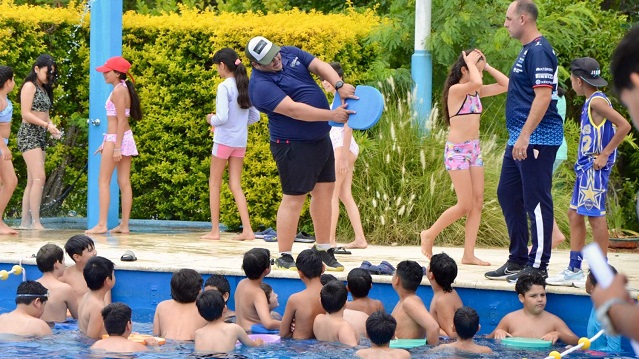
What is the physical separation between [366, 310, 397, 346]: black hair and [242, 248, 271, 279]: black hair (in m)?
1.42

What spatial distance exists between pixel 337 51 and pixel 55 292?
4934 mm

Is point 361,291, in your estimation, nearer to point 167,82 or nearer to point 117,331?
point 117,331

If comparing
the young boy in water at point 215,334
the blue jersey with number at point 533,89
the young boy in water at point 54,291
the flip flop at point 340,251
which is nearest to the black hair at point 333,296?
the young boy in water at point 215,334

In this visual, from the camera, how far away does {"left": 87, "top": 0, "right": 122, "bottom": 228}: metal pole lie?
11.1 meters

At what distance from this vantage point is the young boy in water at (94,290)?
7016 mm

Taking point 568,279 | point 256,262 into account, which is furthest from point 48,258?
point 568,279

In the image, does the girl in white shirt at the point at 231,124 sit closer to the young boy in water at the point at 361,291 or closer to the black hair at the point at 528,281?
the young boy in water at the point at 361,291

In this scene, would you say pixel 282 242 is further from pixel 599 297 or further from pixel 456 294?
pixel 599 297

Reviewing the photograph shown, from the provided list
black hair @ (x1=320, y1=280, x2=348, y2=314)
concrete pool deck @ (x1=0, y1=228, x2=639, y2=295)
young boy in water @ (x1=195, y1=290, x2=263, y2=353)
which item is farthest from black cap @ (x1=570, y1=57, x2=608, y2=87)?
young boy in water @ (x1=195, y1=290, x2=263, y2=353)

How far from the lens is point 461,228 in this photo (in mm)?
10570

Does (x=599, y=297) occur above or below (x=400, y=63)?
below

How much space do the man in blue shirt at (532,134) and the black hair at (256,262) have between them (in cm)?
167

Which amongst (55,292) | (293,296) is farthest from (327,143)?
(55,292)

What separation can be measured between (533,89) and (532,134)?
1.06 ft
